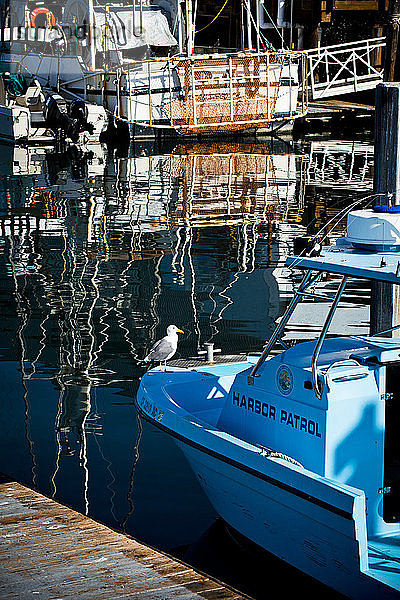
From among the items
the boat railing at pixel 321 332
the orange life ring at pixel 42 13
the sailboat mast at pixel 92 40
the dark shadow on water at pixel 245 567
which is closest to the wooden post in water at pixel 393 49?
the boat railing at pixel 321 332

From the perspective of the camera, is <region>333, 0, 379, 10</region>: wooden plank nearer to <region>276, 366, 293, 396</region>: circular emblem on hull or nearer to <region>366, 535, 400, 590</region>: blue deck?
<region>276, 366, 293, 396</region>: circular emblem on hull

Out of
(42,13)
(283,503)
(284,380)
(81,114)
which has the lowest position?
(283,503)

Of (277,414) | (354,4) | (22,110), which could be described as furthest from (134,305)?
(354,4)

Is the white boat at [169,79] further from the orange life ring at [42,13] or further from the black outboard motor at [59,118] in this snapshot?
the orange life ring at [42,13]

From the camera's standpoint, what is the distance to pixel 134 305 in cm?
1239

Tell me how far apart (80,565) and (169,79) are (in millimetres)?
27539

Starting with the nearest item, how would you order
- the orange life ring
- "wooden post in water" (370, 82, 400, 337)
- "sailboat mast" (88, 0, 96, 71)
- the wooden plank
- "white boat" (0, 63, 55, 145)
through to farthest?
"wooden post in water" (370, 82, 400, 337), "white boat" (0, 63, 55, 145), "sailboat mast" (88, 0, 96, 71), the wooden plank, the orange life ring

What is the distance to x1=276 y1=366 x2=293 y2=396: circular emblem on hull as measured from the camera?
610cm

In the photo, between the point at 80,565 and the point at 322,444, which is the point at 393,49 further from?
the point at 80,565

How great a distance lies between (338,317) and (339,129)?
2488 cm

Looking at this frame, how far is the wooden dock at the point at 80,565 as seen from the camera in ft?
17.0

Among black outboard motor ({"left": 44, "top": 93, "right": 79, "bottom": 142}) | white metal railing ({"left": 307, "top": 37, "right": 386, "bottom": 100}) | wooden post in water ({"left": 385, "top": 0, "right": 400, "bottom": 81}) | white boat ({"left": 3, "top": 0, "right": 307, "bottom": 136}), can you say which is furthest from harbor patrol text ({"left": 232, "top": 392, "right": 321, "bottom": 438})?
white metal railing ({"left": 307, "top": 37, "right": 386, "bottom": 100})

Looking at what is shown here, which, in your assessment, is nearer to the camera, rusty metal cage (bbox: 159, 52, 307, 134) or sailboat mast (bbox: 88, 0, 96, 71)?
rusty metal cage (bbox: 159, 52, 307, 134)

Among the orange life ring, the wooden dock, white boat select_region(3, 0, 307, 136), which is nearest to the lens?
the wooden dock
